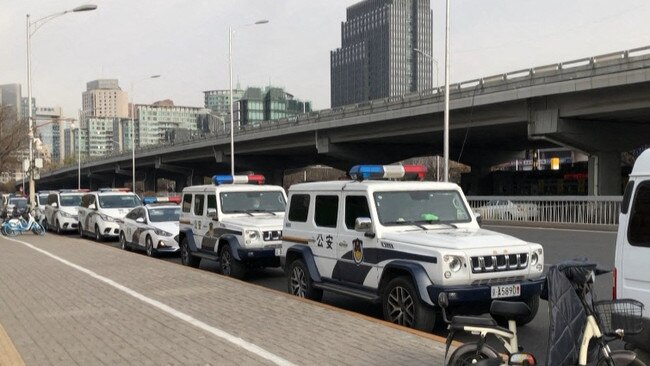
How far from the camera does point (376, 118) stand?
43750 mm

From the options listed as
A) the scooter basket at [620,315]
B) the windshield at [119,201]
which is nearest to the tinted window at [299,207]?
the scooter basket at [620,315]

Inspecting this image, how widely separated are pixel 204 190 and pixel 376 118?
101 feet

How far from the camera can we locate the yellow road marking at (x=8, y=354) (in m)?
6.11

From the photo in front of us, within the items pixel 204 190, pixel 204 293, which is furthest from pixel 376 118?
pixel 204 293

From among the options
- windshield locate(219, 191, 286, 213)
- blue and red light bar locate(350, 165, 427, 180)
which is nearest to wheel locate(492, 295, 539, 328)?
blue and red light bar locate(350, 165, 427, 180)

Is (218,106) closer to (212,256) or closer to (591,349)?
(212,256)

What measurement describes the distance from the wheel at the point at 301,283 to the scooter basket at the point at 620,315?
5.34 metres

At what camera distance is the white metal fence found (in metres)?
23.9

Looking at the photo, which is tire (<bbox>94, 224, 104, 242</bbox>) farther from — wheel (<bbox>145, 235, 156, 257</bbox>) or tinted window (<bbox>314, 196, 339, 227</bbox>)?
tinted window (<bbox>314, 196, 339, 227</bbox>)

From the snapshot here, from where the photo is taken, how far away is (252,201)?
13688 mm

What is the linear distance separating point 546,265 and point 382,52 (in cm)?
5323

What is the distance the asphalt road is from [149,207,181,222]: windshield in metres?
1.30

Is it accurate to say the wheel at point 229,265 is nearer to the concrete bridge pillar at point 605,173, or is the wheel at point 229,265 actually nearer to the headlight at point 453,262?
the headlight at point 453,262

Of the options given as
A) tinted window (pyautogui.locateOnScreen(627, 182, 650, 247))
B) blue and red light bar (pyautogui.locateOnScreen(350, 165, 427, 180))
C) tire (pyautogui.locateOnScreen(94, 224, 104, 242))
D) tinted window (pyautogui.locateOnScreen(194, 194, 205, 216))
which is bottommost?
tire (pyautogui.locateOnScreen(94, 224, 104, 242))
